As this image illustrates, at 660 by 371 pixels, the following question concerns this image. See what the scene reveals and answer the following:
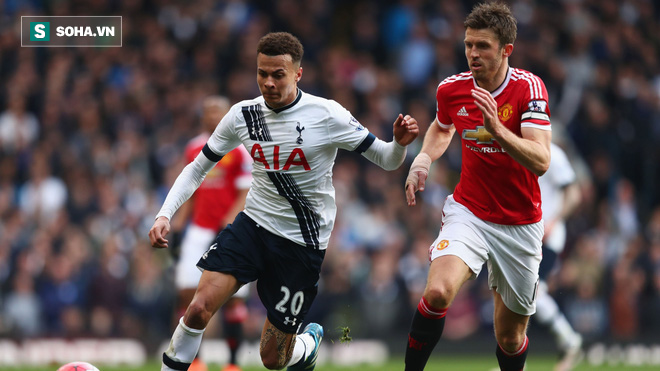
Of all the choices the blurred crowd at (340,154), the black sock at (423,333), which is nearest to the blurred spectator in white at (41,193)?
the blurred crowd at (340,154)

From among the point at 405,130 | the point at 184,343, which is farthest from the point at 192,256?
the point at 405,130

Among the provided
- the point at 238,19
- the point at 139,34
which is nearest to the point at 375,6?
the point at 238,19

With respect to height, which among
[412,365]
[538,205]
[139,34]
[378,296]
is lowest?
[378,296]

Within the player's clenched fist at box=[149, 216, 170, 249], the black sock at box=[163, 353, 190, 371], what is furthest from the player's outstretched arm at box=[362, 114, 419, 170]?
the black sock at box=[163, 353, 190, 371]

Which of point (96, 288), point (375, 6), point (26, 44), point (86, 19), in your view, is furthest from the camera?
point (375, 6)

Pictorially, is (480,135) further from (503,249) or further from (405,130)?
(503,249)

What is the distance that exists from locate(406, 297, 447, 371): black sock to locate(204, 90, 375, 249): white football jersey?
987mm

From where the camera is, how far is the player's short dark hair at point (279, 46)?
685 cm

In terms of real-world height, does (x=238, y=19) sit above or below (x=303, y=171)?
above

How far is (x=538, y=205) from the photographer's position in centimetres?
698

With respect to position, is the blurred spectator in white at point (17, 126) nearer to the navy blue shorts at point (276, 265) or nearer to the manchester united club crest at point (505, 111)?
the navy blue shorts at point (276, 265)

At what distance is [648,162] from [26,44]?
35.5 feet

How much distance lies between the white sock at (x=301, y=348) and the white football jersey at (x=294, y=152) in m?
0.92

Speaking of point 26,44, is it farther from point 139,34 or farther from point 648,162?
point 648,162
